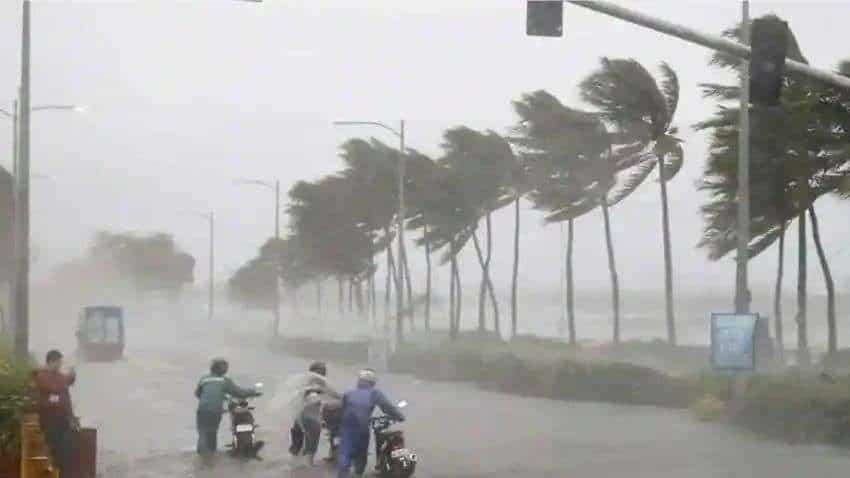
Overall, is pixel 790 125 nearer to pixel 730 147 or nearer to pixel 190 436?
pixel 730 147

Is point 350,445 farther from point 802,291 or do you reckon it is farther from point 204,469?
point 802,291

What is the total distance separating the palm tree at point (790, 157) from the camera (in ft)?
93.4

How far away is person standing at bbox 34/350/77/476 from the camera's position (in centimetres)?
1455

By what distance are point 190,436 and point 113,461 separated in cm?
399

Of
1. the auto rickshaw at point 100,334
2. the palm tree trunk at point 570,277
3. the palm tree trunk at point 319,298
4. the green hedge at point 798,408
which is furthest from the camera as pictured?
the palm tree trunk at point 319,298

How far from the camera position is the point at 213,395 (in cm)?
1855

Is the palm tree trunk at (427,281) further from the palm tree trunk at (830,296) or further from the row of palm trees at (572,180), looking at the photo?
the palm tree trunk at (830,296)

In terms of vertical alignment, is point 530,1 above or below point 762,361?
above

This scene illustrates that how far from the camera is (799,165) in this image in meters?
29.7

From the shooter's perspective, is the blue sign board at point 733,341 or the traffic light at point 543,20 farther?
the blue sign board at point 733,341

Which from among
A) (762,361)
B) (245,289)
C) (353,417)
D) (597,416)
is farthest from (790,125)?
(245,289)

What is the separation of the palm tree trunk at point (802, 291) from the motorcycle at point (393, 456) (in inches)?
660

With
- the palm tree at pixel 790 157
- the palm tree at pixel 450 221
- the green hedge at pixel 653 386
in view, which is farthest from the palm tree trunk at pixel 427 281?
the palm tree at pixel 790 157

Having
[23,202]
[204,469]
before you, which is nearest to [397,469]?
[204,469]
